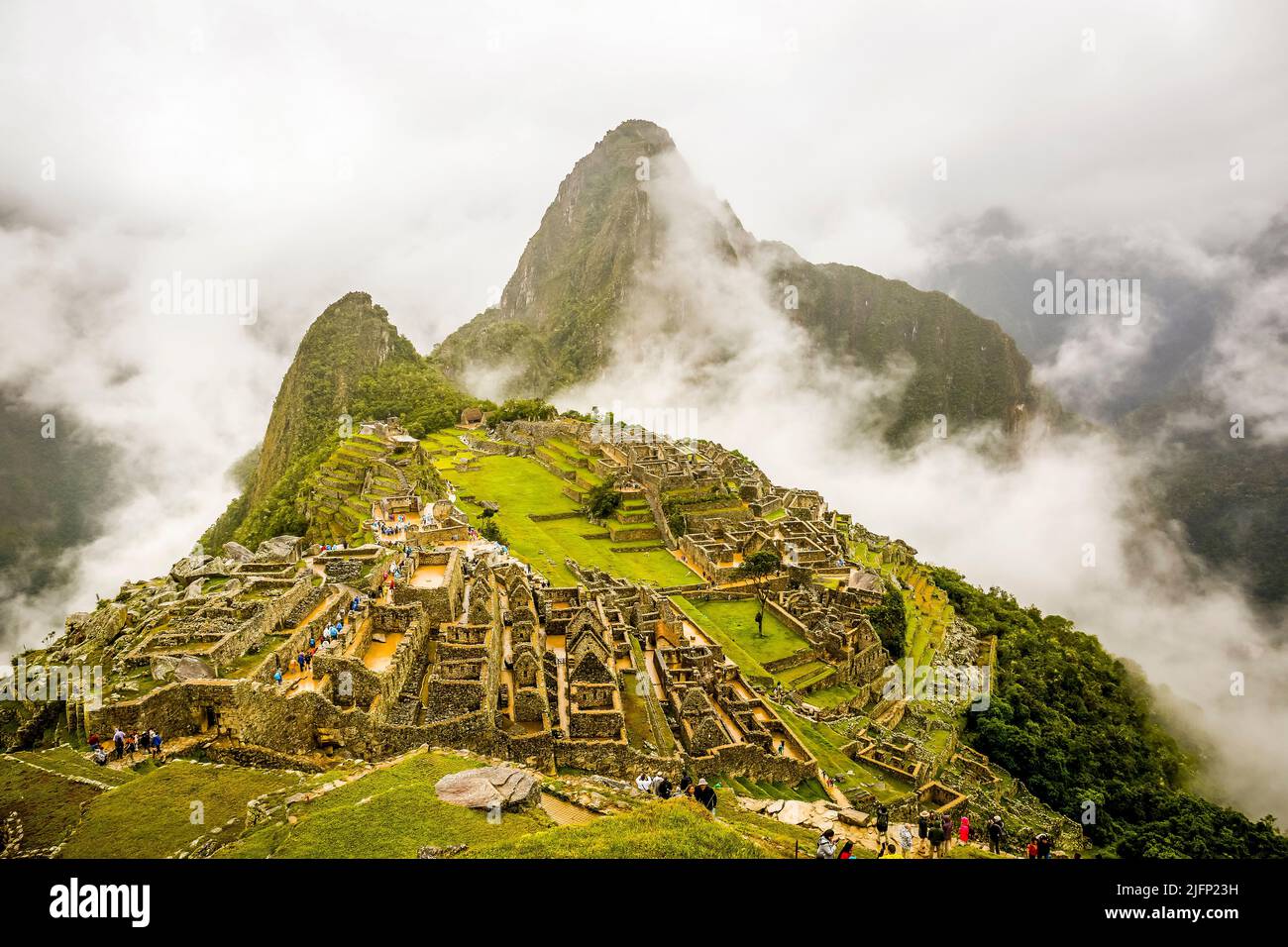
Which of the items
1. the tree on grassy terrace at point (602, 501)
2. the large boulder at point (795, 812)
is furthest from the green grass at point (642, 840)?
the tree on grassy terrace at point (602, 501)

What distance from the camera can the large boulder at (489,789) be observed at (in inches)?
468

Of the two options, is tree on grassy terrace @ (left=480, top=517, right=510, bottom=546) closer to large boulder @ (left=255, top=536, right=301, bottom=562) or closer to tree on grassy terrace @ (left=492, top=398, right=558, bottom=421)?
large boulder @ (left=255, top=536, right=301, bottom=562)

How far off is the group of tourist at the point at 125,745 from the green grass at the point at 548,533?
20.7m

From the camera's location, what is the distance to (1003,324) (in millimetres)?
187250

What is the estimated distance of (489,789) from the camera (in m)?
12.2

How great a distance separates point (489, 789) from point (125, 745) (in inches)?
262

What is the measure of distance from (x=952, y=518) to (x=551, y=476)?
10030cm

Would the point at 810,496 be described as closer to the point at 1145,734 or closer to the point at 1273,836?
the point at 1145,734

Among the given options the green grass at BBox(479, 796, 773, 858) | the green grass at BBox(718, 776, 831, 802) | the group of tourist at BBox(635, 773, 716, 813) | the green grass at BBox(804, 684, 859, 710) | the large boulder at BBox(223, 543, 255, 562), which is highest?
the large boulder at BBox(223, 543, 255, 562)

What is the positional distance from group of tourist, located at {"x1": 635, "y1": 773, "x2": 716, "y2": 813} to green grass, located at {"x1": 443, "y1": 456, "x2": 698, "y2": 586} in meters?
18.1

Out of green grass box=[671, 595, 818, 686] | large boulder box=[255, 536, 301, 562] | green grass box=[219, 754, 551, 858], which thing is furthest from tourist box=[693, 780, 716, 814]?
large boulder box=[255, 536, 301, 562]

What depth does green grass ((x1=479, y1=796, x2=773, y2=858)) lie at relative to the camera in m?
10.0

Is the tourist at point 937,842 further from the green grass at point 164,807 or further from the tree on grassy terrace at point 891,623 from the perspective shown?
the tree on grassy terrace at point 891,623
